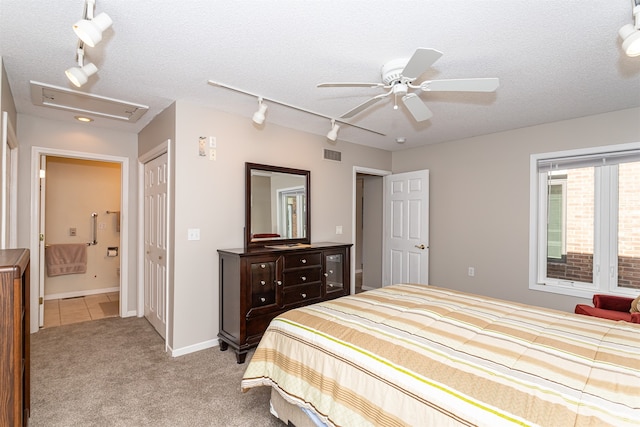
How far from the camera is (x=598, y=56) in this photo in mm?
2193

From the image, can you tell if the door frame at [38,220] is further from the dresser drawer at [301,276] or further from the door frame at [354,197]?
the door frame at [354,197]

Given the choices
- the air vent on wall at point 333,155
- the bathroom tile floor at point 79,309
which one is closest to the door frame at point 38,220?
the bathroom tile floor at point 79,309

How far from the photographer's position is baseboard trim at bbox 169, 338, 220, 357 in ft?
9.93

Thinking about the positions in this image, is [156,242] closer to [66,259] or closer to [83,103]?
[83,103]

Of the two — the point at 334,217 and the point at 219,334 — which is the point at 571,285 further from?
the point at 219,334

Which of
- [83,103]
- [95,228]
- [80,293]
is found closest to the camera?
[83,103]

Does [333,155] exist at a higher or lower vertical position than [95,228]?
higher

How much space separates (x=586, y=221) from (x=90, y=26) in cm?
461

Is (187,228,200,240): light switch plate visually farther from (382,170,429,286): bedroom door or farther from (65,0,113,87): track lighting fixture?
(382,170,429,286): bedroom door

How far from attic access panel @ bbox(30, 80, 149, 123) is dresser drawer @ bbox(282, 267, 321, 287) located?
7.29 ft

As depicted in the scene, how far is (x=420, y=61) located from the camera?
1.79m

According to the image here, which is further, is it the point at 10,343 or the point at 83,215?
the point at 83,215

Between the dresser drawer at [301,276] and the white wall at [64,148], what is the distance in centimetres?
230

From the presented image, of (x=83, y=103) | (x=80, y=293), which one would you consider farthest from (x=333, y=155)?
(x=80, y=293)
